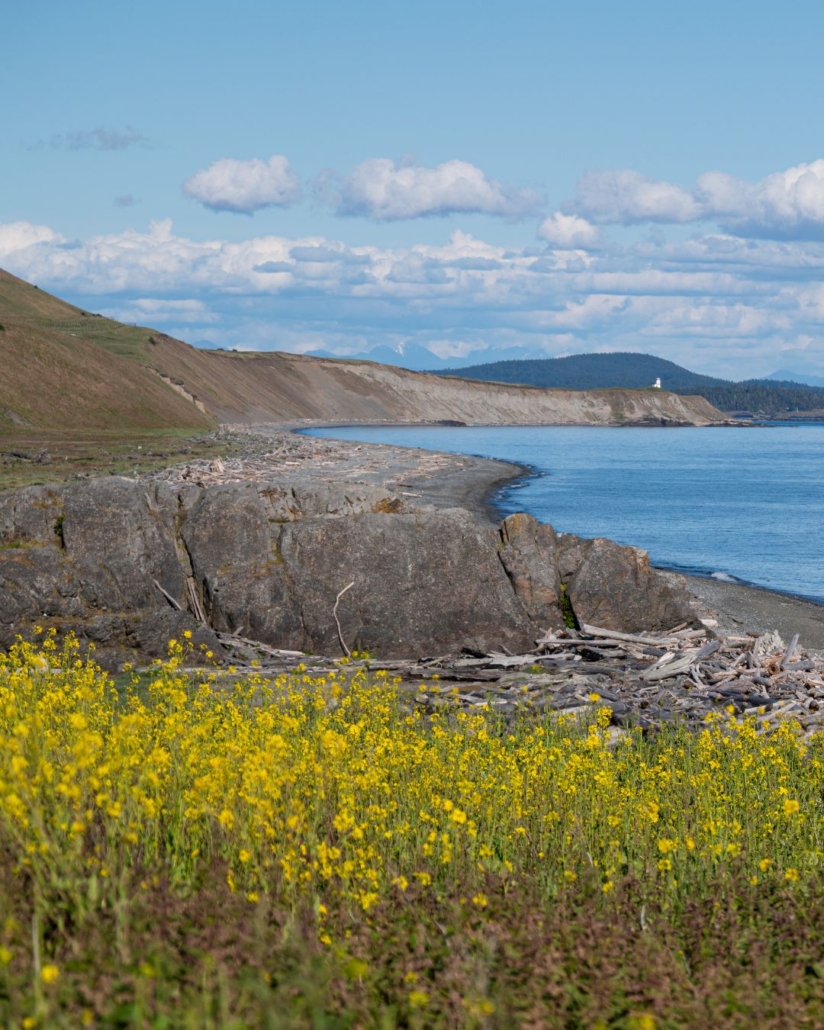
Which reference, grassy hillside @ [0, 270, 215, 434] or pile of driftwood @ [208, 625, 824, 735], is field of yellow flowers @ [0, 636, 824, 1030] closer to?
pile of driftwood @ [208, 625, 824, 735]

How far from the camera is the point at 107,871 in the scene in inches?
199

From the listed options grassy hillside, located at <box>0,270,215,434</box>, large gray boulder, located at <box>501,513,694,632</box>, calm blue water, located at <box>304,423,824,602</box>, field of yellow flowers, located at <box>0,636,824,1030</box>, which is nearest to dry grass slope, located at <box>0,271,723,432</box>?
grassy hillside, located at <box>0,270,215,434</box>

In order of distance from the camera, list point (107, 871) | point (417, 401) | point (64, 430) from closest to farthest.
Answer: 1. point (107, 871)
2. point (64, 430)
3. point (417, 401)

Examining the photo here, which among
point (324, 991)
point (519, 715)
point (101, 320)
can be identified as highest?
point (101, 320)

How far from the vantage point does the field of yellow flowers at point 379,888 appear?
14.5 feet

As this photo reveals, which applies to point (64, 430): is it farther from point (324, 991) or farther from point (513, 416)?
point (513, 416)

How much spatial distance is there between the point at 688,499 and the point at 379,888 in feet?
210

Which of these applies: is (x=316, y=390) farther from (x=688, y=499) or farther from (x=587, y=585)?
(x=587, y=585)

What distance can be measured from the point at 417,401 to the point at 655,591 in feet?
569

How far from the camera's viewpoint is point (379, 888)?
5977 mm

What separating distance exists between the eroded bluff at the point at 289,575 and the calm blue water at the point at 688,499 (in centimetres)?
1691

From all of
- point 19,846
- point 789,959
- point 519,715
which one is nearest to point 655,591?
point 519,715

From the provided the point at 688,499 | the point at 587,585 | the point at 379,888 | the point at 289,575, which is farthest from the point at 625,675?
the point at 688,499

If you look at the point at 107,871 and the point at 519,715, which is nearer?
the point at 107,871
